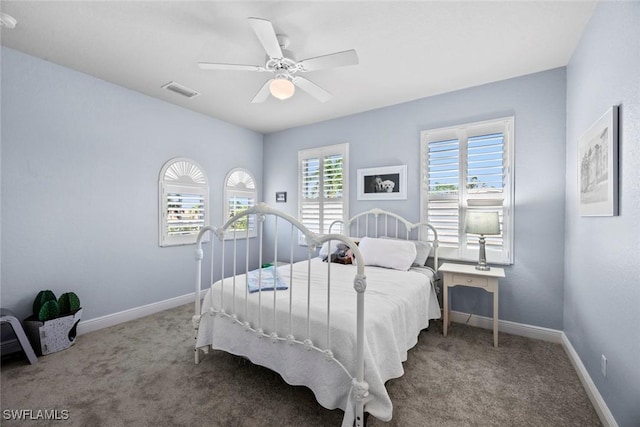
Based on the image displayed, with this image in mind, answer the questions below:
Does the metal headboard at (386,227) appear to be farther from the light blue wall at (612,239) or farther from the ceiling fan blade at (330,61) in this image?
the ceiling fan blade at (330,61)

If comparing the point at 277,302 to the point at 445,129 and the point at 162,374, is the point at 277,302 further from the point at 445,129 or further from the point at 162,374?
the point at 445,129

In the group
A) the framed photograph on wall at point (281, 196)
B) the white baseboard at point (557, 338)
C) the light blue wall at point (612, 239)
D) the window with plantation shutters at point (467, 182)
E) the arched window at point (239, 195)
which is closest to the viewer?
the light blue wall at point (612, 239)

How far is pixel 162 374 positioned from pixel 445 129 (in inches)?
149

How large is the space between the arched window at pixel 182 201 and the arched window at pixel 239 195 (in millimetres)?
393

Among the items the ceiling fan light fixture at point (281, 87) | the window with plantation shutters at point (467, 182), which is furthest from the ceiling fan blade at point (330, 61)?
the window with plantation shutters at point (467, 182)

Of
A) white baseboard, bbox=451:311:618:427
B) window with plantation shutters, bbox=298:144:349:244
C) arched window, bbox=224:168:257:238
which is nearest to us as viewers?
white baseboard, bbox=451:311:618:427

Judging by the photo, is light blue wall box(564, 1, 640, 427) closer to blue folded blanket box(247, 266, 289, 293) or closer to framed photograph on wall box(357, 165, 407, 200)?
framed photograph on wall box(357, 165, 407, 200)

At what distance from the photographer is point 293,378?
173 centimetres

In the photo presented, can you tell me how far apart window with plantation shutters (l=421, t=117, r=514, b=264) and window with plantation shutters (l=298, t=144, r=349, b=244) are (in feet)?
3.95

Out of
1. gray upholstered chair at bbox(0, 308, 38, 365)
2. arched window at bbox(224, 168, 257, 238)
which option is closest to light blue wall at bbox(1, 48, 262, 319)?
gray upholstered chair at bbox(0, 308, 38, 365)

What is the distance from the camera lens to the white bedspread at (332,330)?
Answer: 1547mm

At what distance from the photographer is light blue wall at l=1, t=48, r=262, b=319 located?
249cm

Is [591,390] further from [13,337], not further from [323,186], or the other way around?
[13,337]

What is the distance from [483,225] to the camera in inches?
106
